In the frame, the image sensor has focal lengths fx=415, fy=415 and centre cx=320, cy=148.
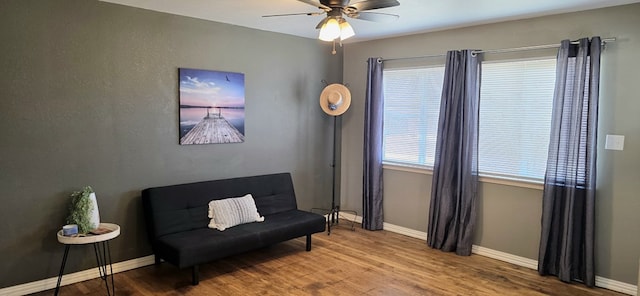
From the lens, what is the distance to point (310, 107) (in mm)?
5012

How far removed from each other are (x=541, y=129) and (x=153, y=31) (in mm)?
3569

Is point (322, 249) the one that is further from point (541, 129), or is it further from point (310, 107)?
point (541, 129)

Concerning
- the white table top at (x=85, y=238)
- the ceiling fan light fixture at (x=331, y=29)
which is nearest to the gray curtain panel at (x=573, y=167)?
the ceiling fan light fixture at (x=331, y=29)

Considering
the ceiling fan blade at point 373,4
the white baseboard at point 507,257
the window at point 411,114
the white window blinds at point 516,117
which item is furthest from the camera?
the window at point 411,114

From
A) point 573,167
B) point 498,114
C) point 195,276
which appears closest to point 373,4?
point 498,114

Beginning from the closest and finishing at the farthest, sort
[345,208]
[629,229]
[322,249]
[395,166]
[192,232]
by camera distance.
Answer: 1. [629,229]
2. [192,232]
3. [322,249]
4. [395,166]
5. [345,208]

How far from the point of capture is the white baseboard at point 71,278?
309 centimetres

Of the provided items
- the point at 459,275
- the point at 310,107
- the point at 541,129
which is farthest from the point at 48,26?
the point at 541,129

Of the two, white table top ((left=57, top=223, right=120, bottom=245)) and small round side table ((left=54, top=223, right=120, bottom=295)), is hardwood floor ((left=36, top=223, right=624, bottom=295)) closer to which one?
small round side table ((left=54, top=223, right=120, bottom=295))

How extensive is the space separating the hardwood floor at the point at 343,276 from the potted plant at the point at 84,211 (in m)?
0.55

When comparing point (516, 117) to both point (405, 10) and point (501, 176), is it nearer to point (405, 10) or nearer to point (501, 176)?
point (501, 176)

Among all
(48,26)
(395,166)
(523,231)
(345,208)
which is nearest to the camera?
(48,26)

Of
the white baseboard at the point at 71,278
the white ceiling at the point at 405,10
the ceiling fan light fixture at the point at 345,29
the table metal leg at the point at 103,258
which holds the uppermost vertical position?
the white ceiling at the point at 405,10

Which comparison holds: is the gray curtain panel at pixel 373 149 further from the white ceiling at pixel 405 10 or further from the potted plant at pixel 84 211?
the potted plant at pixel 84 211
